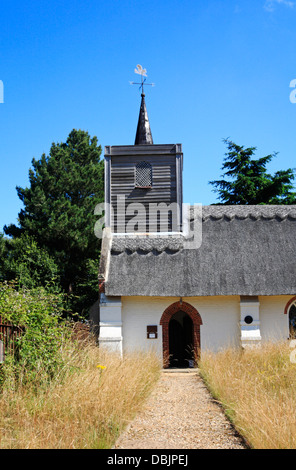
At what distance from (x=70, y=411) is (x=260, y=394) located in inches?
140

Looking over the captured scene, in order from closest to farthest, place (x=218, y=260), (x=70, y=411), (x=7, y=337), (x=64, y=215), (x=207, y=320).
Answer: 1. (x=70, y=411)
2. (x=7, y=337)
3. (x=207, y=320)
4. (x=218, y=260)
5. (x=64, y=215)

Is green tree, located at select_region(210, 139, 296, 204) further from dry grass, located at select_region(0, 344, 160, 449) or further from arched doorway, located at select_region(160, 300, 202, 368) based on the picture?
dry grass, located at select_region(0, 344, 160, 449)

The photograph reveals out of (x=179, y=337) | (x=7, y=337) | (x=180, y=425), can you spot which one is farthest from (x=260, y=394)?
(x=179, y=337)

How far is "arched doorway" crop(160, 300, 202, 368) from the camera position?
1855cm

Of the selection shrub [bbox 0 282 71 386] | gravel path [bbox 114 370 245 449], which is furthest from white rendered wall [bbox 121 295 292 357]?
shrub [bbox 0 282 71 386]

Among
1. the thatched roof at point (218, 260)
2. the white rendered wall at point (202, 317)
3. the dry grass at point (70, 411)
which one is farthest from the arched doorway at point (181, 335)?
the dry grass at point (70, 411)

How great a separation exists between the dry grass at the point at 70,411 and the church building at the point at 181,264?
26.8 feet

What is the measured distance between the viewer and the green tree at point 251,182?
3472cm

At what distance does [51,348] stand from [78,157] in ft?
86.1

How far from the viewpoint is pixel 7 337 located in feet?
29.3

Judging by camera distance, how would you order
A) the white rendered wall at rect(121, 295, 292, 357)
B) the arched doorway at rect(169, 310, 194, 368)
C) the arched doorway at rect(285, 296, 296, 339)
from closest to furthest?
the white rendered wall at rect(121, 295, 292, 357) → the arched doorway at rect(285, 296, 296, 339) → the arched doorway at rect(169, 310, 194, 368)

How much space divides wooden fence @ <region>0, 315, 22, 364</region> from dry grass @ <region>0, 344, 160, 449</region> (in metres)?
0.76

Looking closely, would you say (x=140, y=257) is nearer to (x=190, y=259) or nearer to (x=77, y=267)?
(x=190, y=259)

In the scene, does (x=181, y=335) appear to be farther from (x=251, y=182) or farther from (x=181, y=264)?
(x=251, y=182)
